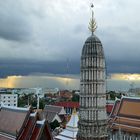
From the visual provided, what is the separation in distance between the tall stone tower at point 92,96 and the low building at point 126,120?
40.2ft

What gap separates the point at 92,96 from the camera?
82.4 ft

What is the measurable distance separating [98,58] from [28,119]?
10835mm

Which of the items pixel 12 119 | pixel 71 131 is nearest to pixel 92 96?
pixel 12 119

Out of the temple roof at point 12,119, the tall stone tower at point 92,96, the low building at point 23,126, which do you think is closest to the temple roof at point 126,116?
A: the low building at point 23,126

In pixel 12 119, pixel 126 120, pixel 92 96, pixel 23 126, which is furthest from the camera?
pixel 126 120

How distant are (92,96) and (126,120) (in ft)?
50.4

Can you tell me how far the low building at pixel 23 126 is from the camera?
30159 millimetres

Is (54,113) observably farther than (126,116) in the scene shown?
Yes

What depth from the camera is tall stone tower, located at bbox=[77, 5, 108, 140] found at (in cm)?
2494

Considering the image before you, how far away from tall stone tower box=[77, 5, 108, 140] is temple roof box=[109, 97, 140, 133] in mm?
12291

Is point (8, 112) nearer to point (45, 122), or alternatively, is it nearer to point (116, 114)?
point (45, 122)

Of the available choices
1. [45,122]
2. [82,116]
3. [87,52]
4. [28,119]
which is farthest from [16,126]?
[87,52]

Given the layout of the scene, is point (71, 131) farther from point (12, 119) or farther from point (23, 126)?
point (23, 126)

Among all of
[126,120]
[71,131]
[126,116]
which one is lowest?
[71,131]
